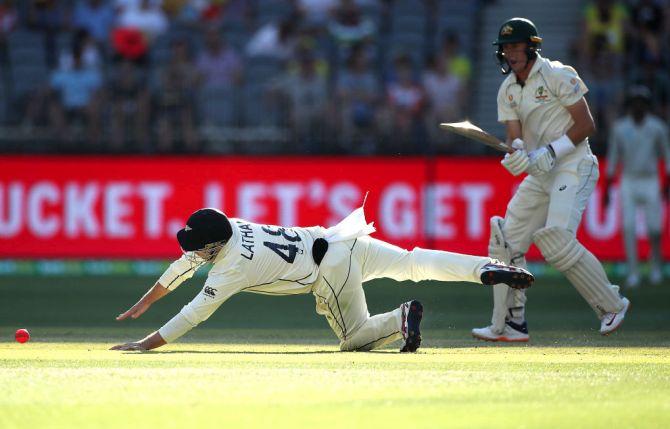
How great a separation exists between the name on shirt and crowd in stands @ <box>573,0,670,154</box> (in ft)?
30.9

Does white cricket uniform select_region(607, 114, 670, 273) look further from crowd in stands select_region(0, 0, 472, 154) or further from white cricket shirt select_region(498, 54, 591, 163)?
white cricket shirt select_region(498, 54, 591, 163)

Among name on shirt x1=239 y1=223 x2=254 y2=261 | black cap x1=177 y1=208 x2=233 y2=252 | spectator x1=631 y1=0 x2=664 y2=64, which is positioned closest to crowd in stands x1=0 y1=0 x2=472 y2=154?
spectator x1=631 y1=0 x2=664 y2=64

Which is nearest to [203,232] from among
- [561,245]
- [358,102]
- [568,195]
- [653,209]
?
[561,245]

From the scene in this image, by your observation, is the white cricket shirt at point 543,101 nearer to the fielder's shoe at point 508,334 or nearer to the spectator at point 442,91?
the fielder's shoe at point 508,334

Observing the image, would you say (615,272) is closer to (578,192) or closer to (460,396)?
(578,192)

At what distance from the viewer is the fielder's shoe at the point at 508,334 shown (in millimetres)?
9594

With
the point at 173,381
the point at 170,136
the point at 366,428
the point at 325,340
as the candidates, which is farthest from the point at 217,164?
the point at 366,428

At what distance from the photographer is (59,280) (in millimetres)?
15961

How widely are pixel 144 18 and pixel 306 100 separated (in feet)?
10.2

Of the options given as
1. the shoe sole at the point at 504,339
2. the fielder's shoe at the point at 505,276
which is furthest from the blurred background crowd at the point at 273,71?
the fielder's shoe at the point at 505,276

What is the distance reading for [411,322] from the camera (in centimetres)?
837

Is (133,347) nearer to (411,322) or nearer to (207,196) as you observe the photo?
(411,322)

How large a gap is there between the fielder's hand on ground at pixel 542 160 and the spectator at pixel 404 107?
7.44 metres

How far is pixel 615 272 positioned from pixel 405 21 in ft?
17.5
